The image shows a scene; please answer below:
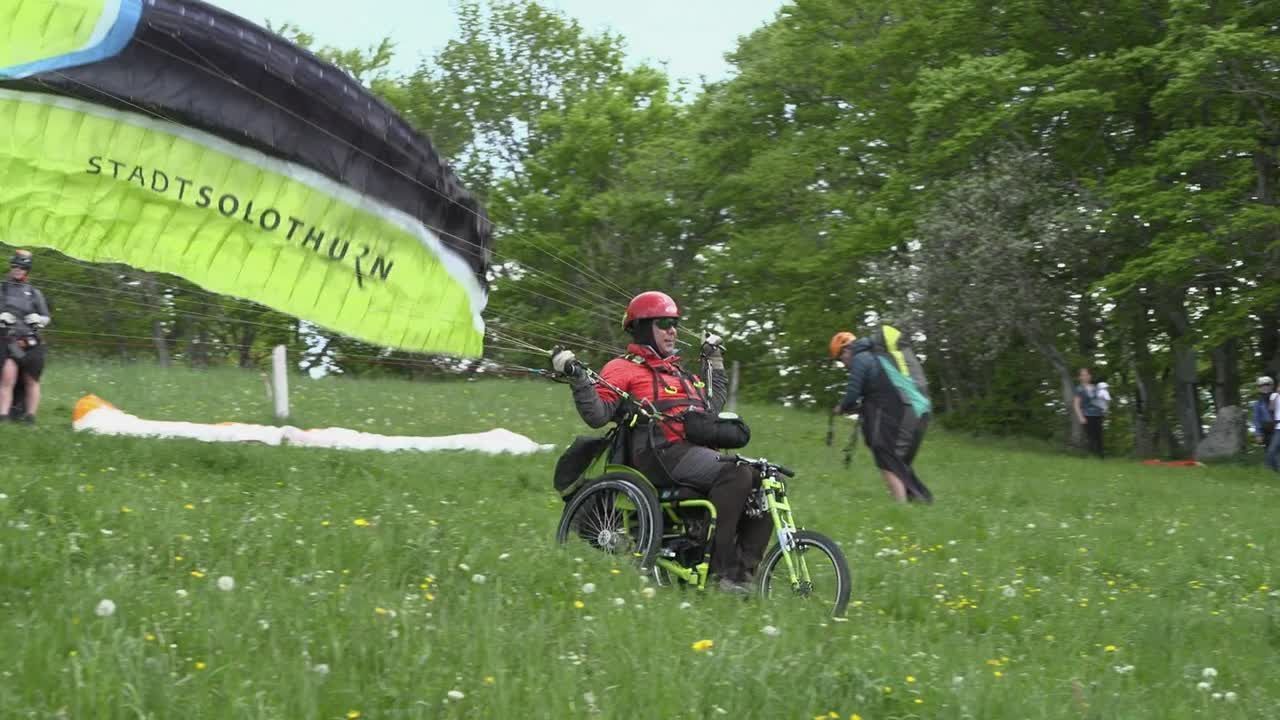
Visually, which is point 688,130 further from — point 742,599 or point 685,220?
point 742,599

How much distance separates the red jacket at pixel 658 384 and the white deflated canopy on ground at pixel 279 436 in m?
6.59

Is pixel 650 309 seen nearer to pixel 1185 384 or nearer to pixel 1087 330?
pixel 1185 384

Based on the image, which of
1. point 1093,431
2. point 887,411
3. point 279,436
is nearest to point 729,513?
point 887,411

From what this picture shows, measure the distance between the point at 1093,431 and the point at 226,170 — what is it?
2134 cm

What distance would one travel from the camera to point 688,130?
4550cm

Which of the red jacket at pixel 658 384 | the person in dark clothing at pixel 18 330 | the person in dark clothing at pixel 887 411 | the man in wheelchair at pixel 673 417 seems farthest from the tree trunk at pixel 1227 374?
the red jacket at pixel 658 384

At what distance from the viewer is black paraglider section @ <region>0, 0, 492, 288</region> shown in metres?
11.1

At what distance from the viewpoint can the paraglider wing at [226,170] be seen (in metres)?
11.0

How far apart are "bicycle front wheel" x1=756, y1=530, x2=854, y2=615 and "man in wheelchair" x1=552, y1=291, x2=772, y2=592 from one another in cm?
11

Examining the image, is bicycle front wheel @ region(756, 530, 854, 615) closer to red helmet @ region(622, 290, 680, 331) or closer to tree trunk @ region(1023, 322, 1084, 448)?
red helmet @ region(622, 290, 680, 331)

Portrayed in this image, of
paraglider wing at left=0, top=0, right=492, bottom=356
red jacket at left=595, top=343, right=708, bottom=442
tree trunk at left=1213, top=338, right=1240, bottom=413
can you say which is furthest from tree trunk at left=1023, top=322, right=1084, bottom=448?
red jacket at left=595, top=343, right=708, bottom=442

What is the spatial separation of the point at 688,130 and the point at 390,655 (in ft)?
136

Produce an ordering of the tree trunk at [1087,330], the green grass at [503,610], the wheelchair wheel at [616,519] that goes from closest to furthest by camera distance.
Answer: the green grass at [503,610], the wheelchair wheel at [616,519], the tree trunk at [1087,330]

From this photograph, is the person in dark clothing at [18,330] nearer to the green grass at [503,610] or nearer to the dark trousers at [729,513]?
the green grass at [503,610]
